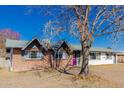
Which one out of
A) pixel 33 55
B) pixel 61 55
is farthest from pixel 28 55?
pixel 61 55

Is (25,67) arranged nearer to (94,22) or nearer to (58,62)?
(58,62)

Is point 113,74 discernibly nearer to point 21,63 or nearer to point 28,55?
point 28,55

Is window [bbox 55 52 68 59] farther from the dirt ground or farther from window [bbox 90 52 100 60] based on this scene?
the dirt ground

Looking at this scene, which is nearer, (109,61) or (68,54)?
(68,54)

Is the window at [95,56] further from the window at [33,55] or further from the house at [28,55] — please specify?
the window at [33,55]

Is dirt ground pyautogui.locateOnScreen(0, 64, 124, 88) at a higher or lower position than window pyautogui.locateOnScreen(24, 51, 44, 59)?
lower

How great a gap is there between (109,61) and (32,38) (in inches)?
809

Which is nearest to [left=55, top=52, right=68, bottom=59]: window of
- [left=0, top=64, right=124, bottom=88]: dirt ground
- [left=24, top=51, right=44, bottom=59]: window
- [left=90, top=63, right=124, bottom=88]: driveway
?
[left=24, top=51, right=44, bottom=59]: window

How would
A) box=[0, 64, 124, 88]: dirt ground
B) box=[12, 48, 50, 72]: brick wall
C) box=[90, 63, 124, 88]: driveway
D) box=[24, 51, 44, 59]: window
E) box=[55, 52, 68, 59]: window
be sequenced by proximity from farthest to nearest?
box=[55, 52, 68, 59]: window < box=[24, 51, 44, 59]: window < box=[12, 48, 50, 72]: brick wall < box=[90, 63, 124, 88]: driveway < box=[0, 64, 124, 88]: dirt ground

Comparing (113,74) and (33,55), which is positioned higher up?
(33,55)

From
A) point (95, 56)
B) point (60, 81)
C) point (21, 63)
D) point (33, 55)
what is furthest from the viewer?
point (95, 56)

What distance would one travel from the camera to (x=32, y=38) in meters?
24.3

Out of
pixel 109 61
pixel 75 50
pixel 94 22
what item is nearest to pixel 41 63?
pixel 75 50

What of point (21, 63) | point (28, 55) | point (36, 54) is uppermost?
point (36, 54)
